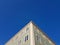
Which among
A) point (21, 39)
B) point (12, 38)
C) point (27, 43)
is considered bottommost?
point (27, 43)

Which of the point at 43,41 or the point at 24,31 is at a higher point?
the point at 24,31

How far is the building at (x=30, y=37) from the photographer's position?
28.1 meters

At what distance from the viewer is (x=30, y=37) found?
92.1ft

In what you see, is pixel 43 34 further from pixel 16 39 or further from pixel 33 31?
pixel 16 39

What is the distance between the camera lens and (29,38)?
92.6 ft

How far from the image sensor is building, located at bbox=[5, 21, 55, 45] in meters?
28.1

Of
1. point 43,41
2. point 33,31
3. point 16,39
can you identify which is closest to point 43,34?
point 43,41

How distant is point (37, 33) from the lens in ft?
99.8

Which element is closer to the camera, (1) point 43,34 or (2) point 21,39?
(2) point 21,39

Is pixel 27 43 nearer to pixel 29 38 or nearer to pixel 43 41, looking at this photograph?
pixel 29 38

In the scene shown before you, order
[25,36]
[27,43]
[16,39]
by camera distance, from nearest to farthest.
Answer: [27,43] → [25,36] → [16,39]

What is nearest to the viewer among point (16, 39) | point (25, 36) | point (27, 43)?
point (27, 43)

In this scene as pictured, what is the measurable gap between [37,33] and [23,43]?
12.4 ft

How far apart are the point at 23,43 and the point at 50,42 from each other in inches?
310
